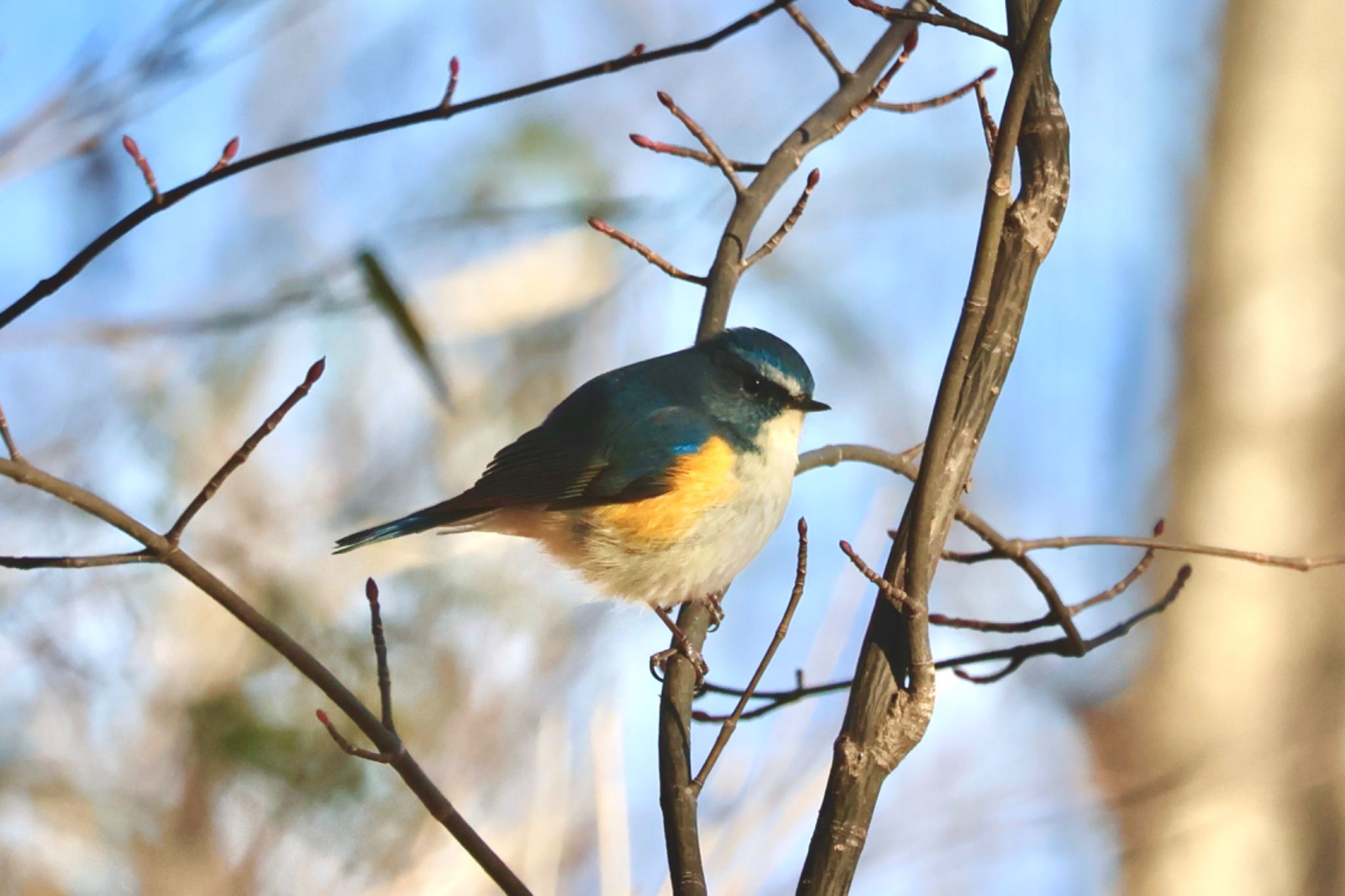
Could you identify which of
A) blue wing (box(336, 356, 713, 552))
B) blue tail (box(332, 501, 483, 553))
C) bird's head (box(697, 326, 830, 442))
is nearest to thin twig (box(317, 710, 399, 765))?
blue tail (box(332, 501, 483, 553))

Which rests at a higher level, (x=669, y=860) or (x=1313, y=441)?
(x=1313, y=441)

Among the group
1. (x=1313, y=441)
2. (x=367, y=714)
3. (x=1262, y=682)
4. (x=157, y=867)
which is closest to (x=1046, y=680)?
(x=1262, y=682)

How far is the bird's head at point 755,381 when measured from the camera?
2.74m

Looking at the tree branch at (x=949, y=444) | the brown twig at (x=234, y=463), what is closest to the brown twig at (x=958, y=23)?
the tree branch at (x=949, y=444)

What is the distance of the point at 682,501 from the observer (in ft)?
8.82

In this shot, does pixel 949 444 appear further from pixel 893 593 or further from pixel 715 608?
pixel 715 608

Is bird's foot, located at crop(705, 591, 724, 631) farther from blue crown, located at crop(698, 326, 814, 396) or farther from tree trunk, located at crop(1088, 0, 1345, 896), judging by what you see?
tree trunk, located at crop(1088, 0, 1345, 896)

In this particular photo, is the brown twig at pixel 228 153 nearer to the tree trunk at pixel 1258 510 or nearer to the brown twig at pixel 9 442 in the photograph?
the brown twig at pixel 9 442

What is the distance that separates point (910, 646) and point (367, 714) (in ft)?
2.18

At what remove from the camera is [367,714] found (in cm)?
145

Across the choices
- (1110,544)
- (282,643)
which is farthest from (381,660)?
(1110,544)

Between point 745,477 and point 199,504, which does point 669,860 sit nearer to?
point 199,504

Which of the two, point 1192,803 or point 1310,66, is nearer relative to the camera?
point 1192,803

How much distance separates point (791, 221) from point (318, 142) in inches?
48.4
